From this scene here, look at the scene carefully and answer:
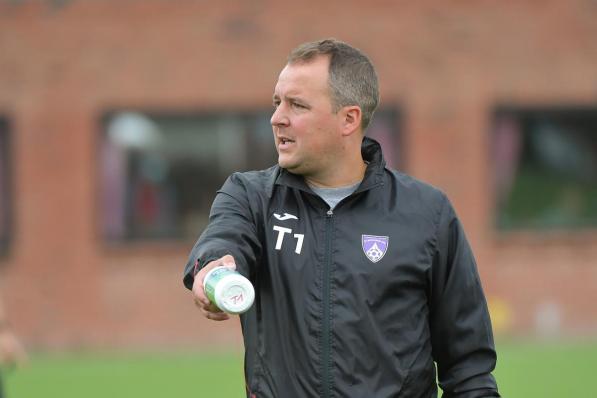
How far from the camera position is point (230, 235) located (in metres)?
4.15

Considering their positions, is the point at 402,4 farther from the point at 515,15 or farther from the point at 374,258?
the point at 374,258

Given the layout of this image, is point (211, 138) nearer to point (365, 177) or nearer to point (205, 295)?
point (365, 177)

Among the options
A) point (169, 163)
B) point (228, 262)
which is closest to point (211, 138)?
point (169, 163)

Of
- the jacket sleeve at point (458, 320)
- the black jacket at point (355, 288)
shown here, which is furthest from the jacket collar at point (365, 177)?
the jacket sleeve at point (458, 320)

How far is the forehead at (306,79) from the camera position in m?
4.33

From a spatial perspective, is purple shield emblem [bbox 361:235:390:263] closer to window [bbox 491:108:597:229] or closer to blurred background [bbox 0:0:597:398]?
blurred background [bbox 0:0:597:398]

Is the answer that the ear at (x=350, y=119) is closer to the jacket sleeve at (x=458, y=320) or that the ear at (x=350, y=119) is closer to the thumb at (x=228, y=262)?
the jacket sleeve at (x=458, y=320)

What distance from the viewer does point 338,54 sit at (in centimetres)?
439

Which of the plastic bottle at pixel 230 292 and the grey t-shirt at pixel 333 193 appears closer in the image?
the plastic bottle at pixel 230 292

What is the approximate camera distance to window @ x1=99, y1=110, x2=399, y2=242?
782 inches

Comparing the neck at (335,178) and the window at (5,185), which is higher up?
the neck at (335,178)

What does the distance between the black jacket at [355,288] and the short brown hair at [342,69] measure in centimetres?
26

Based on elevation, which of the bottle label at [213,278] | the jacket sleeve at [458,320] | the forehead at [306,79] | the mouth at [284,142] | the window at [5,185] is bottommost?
the window at [5,185]

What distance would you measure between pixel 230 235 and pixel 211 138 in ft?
52.1
